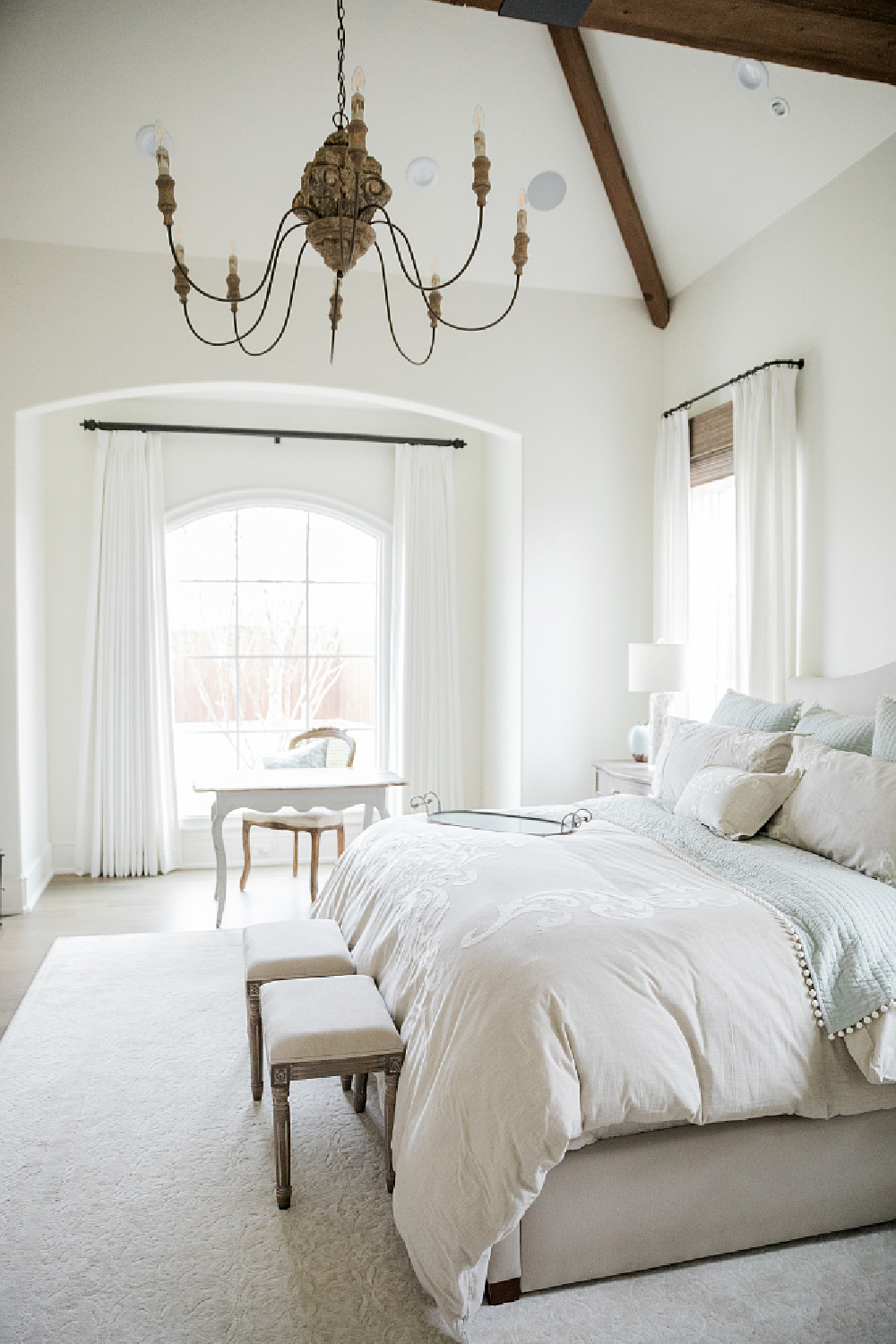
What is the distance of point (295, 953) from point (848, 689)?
2193 mm

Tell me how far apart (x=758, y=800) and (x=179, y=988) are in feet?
7.52

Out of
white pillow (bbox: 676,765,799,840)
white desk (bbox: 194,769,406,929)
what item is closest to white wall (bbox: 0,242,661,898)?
white desk (bbox: 194,769,406,929)

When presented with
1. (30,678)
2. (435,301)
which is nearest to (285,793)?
(30,678)

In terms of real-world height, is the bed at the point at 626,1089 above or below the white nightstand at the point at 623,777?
below

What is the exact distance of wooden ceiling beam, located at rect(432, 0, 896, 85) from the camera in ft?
9.58

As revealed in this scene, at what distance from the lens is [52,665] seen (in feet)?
18.4

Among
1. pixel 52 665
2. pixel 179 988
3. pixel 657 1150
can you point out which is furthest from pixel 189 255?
pixel 657 1150

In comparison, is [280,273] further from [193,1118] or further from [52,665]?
[193,1118]

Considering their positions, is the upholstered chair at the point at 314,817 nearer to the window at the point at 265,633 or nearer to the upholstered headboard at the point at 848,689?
the window at the point at 265,633

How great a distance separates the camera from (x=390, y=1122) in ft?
7.71

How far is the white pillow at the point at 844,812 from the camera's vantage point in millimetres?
2502

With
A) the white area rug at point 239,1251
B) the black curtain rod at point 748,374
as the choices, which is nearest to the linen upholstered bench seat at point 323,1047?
the white area rug at point 239,1251

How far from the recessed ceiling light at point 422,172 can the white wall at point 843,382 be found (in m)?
1.53

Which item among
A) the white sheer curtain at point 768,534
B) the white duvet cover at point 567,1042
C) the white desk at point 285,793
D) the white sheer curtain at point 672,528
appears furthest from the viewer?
the white sheer curtain at point 672,528
